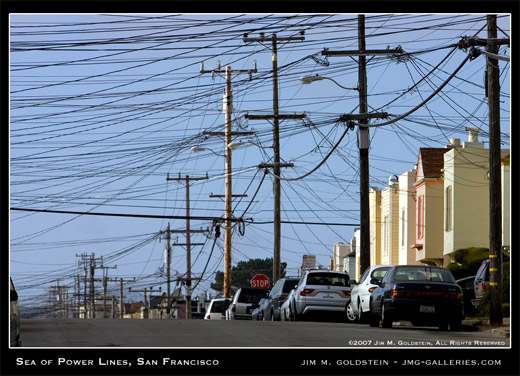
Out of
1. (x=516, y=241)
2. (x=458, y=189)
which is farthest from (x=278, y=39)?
(x=516, y=241)

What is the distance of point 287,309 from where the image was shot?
32.5 meters

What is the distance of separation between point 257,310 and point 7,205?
27.6 metres

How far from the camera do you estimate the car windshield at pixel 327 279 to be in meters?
30.8

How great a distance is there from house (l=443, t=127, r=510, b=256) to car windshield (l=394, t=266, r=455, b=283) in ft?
64.6

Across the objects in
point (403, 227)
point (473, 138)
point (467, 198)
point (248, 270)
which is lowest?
point (248, 270)

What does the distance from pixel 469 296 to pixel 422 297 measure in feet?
29.5

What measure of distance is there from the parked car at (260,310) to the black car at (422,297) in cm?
1286

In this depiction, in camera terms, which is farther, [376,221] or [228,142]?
[376,221]

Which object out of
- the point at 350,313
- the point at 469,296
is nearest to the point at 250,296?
the point at 469,296

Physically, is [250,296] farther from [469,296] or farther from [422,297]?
[422,297]

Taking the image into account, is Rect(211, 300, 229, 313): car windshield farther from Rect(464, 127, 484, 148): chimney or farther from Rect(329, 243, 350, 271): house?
Rect(329, 243, 350, 271): house

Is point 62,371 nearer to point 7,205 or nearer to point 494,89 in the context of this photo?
point 7,205

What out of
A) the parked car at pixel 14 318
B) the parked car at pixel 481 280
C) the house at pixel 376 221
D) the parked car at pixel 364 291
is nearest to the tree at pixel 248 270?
the house at pixel 376 221

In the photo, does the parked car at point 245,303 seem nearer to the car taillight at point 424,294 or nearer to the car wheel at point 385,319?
the car wheel at point 385,319
